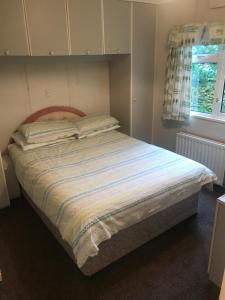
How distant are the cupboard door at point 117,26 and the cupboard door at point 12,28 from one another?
99cm

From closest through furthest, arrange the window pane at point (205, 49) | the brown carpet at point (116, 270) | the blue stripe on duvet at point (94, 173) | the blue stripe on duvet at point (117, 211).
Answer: the blue stripe on duvet at point (117, 211)
the brown carpet at point (116, 270)
the blue stripe on duvet at point (94, 173)
the window pane at point (205, 49)

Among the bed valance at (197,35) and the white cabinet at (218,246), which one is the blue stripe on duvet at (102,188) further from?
the bed valance at (197,35)

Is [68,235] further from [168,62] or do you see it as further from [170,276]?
[168,62]

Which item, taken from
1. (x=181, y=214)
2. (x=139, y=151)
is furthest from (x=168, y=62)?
(x=181, y=214)

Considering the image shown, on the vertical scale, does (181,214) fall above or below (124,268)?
above

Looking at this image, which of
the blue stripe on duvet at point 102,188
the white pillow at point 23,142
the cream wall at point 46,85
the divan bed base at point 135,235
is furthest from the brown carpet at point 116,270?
the cream wall at point 46,85

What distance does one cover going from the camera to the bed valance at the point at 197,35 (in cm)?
259

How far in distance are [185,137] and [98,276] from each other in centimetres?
209

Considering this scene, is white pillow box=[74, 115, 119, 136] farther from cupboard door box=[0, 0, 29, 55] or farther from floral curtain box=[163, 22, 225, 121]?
cupboard door box=[0, 0, 29, 55]

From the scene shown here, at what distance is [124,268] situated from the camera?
1966 millimetres

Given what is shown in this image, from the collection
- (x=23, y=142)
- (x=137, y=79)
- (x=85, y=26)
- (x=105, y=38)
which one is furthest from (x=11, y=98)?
(x=137, y=79)

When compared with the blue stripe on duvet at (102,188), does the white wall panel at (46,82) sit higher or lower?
higher

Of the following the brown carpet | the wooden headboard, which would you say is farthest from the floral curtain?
the brown carpet

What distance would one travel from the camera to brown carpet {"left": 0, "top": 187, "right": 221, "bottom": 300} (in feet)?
5.81
